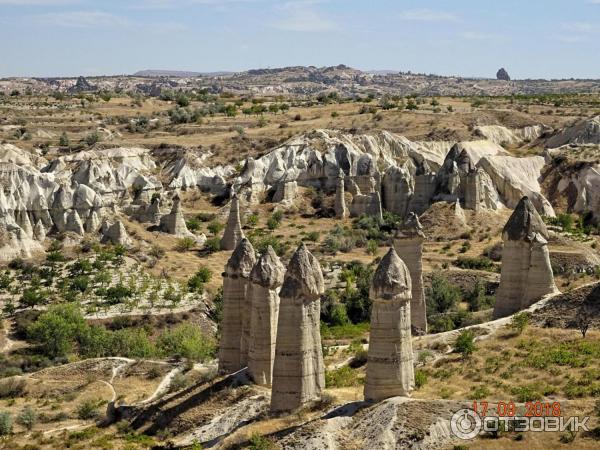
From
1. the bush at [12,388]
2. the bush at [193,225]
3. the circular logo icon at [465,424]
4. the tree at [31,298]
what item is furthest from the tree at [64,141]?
the circular logo icon at [465,424]

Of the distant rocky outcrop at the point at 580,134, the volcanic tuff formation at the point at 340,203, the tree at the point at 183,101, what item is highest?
the tree at the point at 183,101

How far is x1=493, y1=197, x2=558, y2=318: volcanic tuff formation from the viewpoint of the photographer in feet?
97.8

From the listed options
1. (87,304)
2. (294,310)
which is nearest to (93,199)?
(87,304)

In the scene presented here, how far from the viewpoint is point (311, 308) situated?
23094 millimetres

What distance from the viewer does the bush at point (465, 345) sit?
26688 mm

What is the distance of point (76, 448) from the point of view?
2623cm

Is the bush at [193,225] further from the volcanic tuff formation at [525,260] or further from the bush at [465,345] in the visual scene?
the bush at [465,345]

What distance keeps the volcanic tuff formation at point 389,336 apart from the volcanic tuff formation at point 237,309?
5.05 meters

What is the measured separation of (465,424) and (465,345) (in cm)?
639

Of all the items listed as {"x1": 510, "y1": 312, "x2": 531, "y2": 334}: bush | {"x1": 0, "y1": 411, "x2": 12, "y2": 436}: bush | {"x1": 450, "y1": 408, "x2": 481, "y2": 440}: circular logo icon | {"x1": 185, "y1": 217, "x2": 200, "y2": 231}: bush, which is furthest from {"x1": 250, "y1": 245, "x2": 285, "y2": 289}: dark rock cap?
{"x1": 185, "y1": 217, "x2": 200, "y2": 231}: bush

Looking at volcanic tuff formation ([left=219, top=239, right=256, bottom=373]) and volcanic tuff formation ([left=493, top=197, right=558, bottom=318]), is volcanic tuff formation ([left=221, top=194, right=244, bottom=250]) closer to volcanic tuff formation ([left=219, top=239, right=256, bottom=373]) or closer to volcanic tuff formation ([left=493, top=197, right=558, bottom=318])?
volcanic tuff formation ([left=493, top=197, right=558, bottom=318])

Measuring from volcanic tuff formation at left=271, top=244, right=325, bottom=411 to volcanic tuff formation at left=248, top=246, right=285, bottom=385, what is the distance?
148 cm

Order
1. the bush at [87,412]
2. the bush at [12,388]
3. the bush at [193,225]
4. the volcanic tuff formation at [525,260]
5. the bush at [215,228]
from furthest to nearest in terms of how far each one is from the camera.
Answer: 1. the bush at [193,225]
2. the bush at [215,228]
3. the bush at [12,388]
4. the bush at [87,412]
5. the volcanic tuff formation at [525,260]

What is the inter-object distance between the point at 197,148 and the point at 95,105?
31.7 metres
